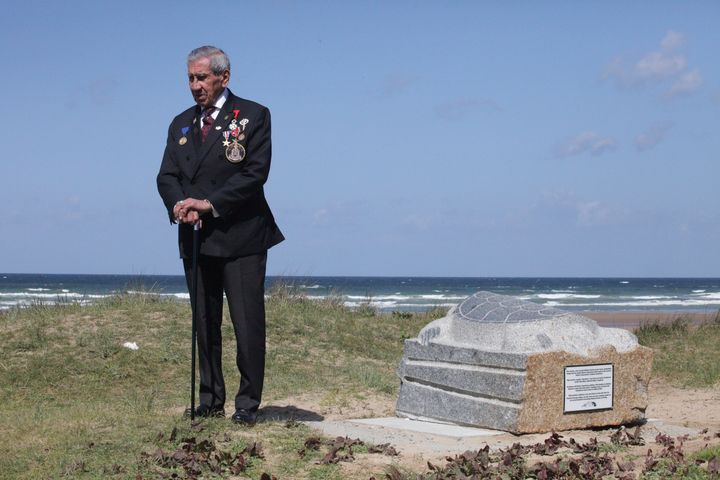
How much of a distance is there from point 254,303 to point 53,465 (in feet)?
4.99

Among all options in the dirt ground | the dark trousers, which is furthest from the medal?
the dirt ground

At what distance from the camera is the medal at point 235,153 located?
229 inches

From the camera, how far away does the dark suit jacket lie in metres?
5.78

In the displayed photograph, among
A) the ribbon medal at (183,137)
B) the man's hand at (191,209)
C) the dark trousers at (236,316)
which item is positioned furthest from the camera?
the ribbon medal at (183,137)

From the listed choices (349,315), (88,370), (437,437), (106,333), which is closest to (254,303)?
(437,437)

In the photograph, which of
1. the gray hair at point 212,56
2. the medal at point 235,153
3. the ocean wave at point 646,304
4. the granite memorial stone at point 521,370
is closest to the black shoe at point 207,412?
the granite memorial stone at point 521,370

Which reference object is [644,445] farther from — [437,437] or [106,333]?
[106,333]

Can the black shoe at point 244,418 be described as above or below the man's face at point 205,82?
below

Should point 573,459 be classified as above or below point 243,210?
below

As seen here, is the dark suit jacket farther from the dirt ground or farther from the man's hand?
the dirt ground

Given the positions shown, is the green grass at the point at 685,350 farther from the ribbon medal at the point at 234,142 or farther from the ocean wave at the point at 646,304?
the ocean wave at the point at 646,304

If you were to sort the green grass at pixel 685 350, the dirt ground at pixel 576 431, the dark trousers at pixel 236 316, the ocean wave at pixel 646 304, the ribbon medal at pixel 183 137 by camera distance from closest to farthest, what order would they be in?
the dirt ground at pixel 576 431, the dark trousers at pixel 236 316, the ribbon medal at pixel 183 137, the green grass at pixel 685 350, the ocean wave at pixel 646 304

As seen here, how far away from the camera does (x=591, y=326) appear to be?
21.9 ft

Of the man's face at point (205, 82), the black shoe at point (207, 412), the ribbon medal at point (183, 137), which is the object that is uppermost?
the man's face at point (205, 82)
